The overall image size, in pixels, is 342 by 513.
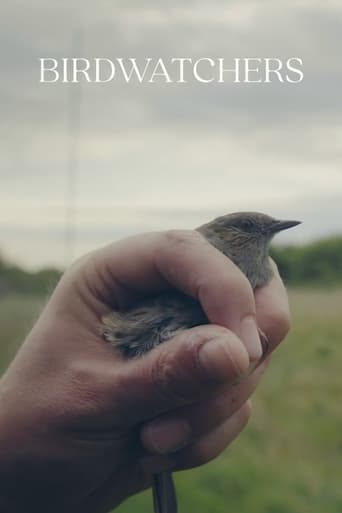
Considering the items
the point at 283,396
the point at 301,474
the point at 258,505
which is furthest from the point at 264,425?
Answer: the point at 258,505

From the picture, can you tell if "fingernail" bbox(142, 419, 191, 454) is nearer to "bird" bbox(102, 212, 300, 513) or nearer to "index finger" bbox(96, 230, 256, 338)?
"bird" bbox(102, 212, 300, 513)

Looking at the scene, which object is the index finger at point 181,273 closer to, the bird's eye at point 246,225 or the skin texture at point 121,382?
the skin texture at point 121,382

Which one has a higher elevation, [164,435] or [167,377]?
[167,377]

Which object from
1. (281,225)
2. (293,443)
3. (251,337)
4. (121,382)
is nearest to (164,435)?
(121,382)

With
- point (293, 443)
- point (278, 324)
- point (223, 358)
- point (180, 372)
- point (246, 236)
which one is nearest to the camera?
point (223, 358)

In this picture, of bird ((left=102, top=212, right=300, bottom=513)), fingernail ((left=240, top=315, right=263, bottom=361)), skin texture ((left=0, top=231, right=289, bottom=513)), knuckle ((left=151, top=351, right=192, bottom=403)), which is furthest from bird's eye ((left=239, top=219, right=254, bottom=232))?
knuckle ((left=151, top=351, right=192, bottom=403))

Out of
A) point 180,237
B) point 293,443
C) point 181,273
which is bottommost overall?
point 293,443

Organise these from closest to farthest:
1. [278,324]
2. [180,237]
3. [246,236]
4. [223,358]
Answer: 1. [223,358]
2. [180,237]
3. [278,324]
4. [246,236]

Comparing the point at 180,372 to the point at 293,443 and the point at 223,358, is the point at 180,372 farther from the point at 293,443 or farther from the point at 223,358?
the point at 293,443

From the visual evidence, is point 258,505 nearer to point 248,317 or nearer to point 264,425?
point 264,425
